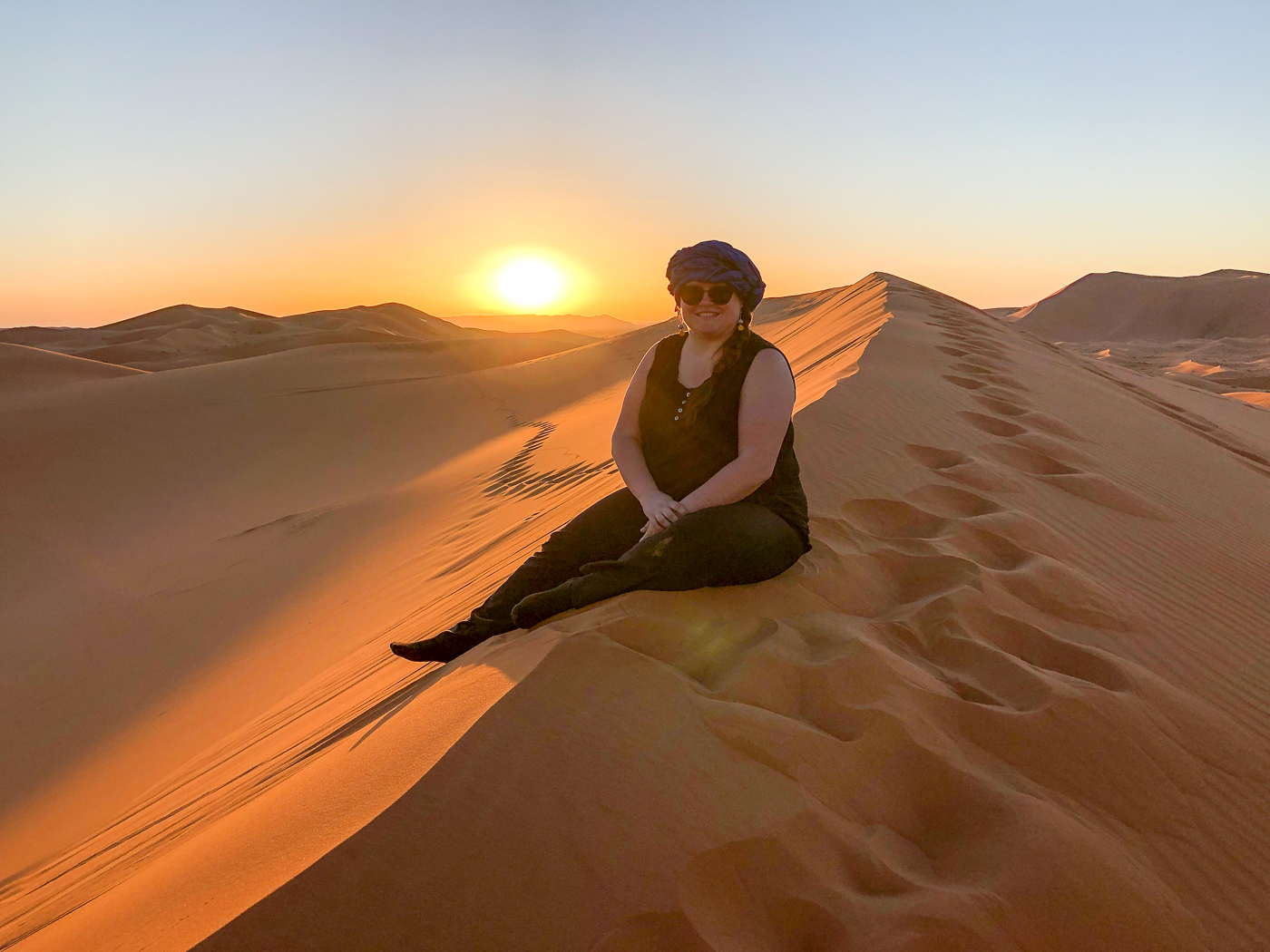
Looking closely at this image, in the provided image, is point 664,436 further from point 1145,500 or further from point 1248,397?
point 1248,397

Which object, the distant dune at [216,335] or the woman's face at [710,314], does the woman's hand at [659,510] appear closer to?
the woman's face at [710,314]

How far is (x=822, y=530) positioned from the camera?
3.12 meters

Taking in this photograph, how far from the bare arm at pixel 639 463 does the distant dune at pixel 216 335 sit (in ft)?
84.1

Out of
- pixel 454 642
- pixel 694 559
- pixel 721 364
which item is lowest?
pixel 454 642

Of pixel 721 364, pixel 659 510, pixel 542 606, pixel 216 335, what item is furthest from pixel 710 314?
pixel 216 335

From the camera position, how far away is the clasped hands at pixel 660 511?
261cm

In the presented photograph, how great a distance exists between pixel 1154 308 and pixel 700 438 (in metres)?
46.2

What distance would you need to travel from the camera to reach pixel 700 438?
281 cm

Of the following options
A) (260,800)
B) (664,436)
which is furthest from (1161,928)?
(260,800)

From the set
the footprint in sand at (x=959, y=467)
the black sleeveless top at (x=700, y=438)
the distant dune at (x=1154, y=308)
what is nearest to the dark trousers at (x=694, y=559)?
the black sleeveless top at (x=700, y=438)

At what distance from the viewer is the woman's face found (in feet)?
8.87

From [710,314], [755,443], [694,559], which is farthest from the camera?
[710,314]

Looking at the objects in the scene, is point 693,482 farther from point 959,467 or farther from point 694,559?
point 959,467

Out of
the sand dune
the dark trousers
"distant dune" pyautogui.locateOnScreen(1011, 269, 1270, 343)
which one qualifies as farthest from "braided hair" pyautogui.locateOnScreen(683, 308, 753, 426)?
"distant dune" pyautogui.locateOnScreen(1011, 269, 1270, 343)
